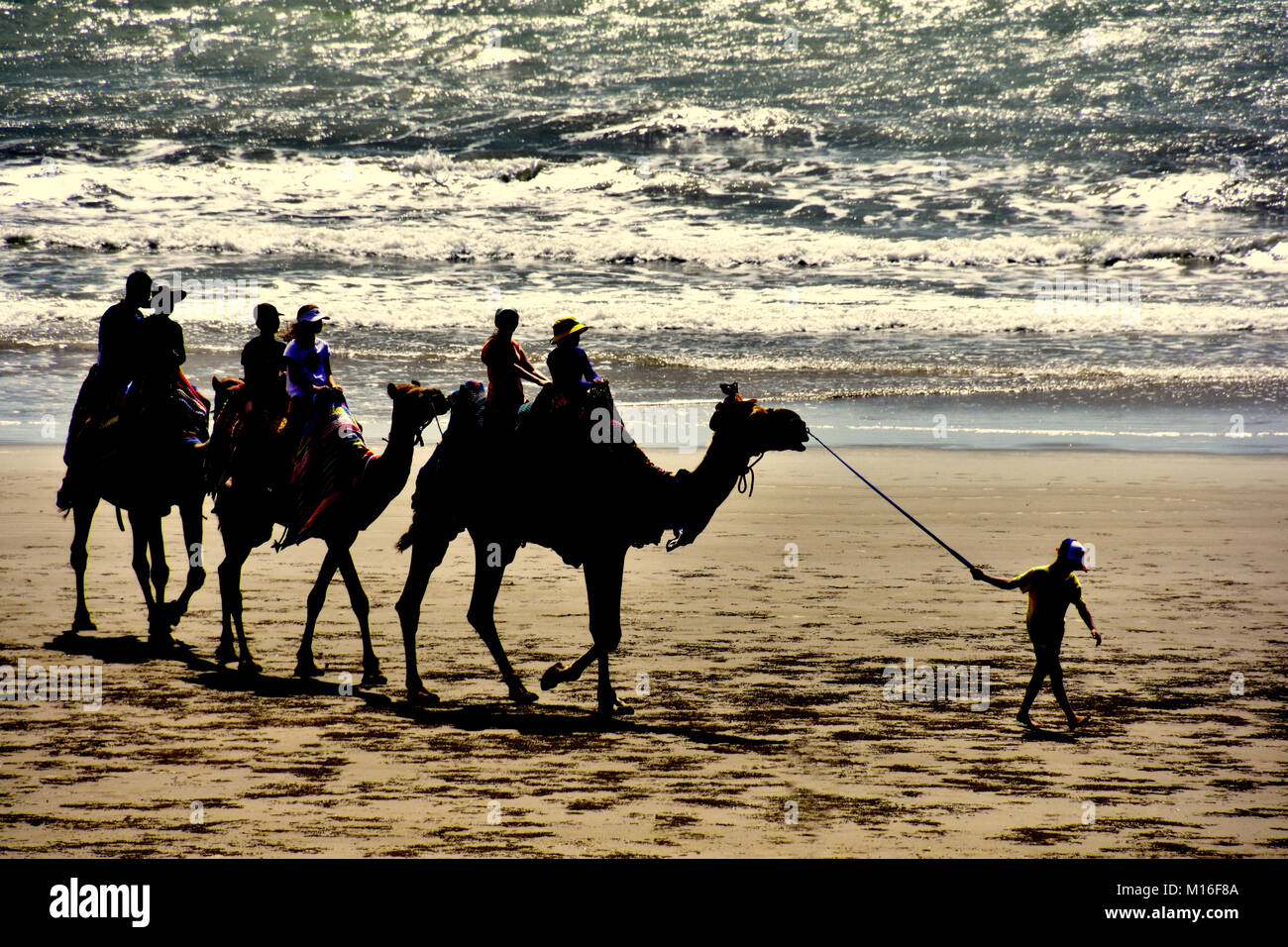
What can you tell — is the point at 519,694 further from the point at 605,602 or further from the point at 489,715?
the point at 605,602

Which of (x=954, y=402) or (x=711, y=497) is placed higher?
(x=954, y=402)

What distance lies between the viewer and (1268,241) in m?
36.1

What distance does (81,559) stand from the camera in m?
9.12

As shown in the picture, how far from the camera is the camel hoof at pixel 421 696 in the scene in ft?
24.0

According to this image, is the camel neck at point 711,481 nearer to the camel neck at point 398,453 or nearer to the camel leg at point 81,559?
the camel neck at point 398,453

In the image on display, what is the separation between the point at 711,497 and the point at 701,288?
24936 mm

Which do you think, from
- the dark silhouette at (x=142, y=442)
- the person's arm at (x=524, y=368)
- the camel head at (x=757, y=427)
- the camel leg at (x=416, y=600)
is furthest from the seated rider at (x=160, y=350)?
the camel head at (x=757, y=427)

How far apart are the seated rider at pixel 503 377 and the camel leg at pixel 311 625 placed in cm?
135

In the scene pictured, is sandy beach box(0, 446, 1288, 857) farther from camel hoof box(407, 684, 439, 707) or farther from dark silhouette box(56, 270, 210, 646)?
dark silhouette box(56, 270, 210, 646)

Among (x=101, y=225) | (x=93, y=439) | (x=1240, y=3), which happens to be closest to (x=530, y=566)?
(x=93, y=439)

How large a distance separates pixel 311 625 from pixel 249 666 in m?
0.47

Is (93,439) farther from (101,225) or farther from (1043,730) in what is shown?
(101,225)

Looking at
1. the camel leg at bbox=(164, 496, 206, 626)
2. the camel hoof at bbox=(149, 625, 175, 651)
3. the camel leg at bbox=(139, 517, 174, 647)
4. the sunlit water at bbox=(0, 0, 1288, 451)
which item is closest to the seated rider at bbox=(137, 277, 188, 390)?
the camel leg at bbox=(164, 496, 206, 626)

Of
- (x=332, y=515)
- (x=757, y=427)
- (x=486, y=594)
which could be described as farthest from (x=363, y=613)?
(x=757, y=427)
